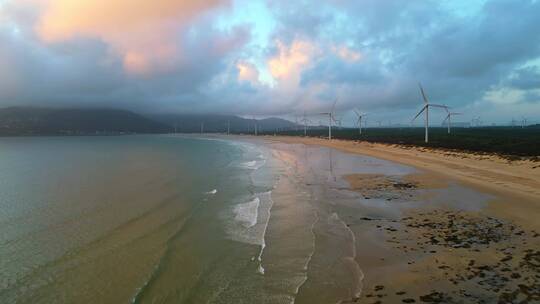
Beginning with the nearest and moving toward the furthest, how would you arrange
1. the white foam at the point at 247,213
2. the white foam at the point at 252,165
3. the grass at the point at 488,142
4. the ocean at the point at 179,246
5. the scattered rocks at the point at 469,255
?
the scattered rocks at the point at 469,255
the ocean at the point at 179,246
the white foam at the point at 247,213
the grass at the point at 488,142
the white foam at the point at 252,165

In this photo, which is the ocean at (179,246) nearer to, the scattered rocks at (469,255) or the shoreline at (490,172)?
the scattered rocks at (469,255)

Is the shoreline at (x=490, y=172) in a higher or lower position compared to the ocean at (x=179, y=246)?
higher

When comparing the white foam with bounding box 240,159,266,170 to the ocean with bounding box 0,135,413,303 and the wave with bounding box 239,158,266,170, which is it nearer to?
the wave with bounding box 239,158,266,170

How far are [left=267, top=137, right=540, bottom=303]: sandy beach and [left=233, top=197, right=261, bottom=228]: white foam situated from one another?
3.94 m

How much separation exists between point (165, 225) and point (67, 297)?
24.6 feet

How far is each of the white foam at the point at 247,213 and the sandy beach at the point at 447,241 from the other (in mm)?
3941

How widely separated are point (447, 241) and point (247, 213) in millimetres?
9085

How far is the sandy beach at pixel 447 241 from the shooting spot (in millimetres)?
9164

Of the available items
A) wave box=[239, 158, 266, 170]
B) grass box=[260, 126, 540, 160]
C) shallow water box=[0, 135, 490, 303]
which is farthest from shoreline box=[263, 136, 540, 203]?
wave box=[239, 158, 266, 170]

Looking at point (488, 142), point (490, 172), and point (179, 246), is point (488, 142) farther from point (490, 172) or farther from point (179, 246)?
point (179, 246)

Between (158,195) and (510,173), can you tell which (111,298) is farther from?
(510,173)

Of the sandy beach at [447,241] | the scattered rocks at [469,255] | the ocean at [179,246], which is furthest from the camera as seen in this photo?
the ocean at [179,246]

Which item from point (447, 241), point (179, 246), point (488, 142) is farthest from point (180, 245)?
point (488, 142)

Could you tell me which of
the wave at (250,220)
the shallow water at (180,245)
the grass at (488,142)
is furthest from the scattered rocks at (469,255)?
the grass at (488,142)
